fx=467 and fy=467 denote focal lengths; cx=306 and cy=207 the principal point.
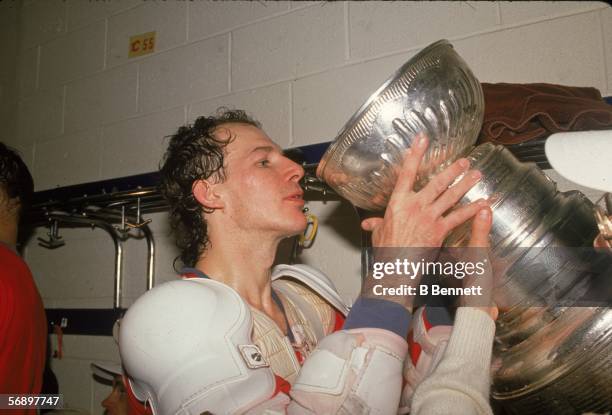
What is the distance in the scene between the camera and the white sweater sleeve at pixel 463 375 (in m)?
0.54

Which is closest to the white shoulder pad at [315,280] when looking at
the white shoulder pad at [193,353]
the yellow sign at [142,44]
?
the white shoulder pad at [193,353]

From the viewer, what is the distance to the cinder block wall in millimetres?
1083

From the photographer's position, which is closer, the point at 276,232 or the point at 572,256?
the point at 572,256

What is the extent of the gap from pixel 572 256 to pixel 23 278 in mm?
1097

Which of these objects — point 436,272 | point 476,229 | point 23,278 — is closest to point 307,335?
point 436,272

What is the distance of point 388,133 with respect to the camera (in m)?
0.65

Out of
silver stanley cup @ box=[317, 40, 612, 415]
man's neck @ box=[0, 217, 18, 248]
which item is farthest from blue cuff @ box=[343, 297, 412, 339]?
man's neck @ box=[0, 217, 18, 248]

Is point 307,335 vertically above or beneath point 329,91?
beneath

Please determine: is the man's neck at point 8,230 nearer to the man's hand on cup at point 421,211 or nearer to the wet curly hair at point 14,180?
the wet curly hair at point 14,180

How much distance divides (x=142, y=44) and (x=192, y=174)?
86 cm

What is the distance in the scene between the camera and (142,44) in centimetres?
164

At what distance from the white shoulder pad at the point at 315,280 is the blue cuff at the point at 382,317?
12.0 inches

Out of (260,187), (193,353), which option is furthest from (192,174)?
(193,353)

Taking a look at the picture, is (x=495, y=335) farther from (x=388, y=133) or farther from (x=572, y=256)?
(x=388, y=133)
